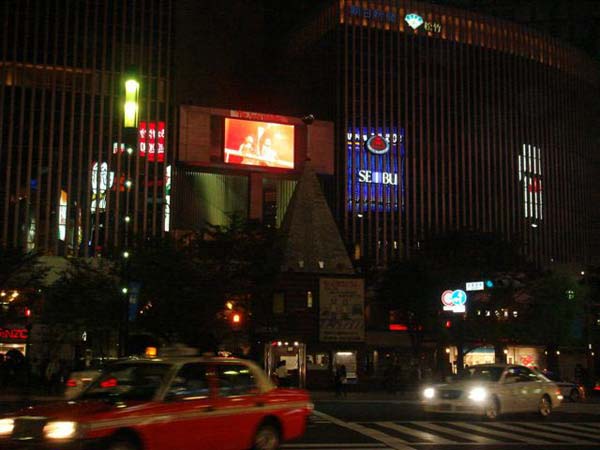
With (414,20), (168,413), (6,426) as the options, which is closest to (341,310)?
(168,413)

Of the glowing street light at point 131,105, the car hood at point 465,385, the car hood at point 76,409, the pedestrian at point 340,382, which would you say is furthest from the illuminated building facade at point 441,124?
the car hood at point 76,409

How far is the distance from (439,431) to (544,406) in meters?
5.48

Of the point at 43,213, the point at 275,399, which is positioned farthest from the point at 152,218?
the point at 275,399

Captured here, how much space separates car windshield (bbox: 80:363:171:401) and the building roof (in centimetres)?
3368

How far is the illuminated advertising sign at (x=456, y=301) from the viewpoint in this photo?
102 ft

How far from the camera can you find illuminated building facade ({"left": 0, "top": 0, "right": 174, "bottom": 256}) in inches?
3179

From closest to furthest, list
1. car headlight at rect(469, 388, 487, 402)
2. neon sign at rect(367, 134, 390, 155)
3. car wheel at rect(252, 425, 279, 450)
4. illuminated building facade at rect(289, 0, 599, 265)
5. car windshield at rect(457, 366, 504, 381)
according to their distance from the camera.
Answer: car wheel at rect(252, 425, 279, 450) → car headlight at rect(469, 388, 487, 402) → car windshield at rect(457, 366, 504, 381) → neon sign at rect(367, 134, 390, 155) → illuminated building facade at rect(289, 0, 599, 265)

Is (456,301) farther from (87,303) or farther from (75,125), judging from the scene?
(75,125)

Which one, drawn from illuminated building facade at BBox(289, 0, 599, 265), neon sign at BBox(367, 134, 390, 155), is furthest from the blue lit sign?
neon sign at BBox(367, 134, 390, 155)

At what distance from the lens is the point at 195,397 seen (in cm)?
1119

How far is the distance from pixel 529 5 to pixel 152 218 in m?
95.8

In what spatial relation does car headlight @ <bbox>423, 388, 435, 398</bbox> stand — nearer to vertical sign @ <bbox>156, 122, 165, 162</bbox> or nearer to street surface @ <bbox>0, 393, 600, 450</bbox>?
street surface @ <bbox>0, 393, 600, 450</bbox>

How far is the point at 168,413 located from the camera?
34.9ft

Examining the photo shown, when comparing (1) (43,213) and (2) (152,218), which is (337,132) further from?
(1) (43,213)
